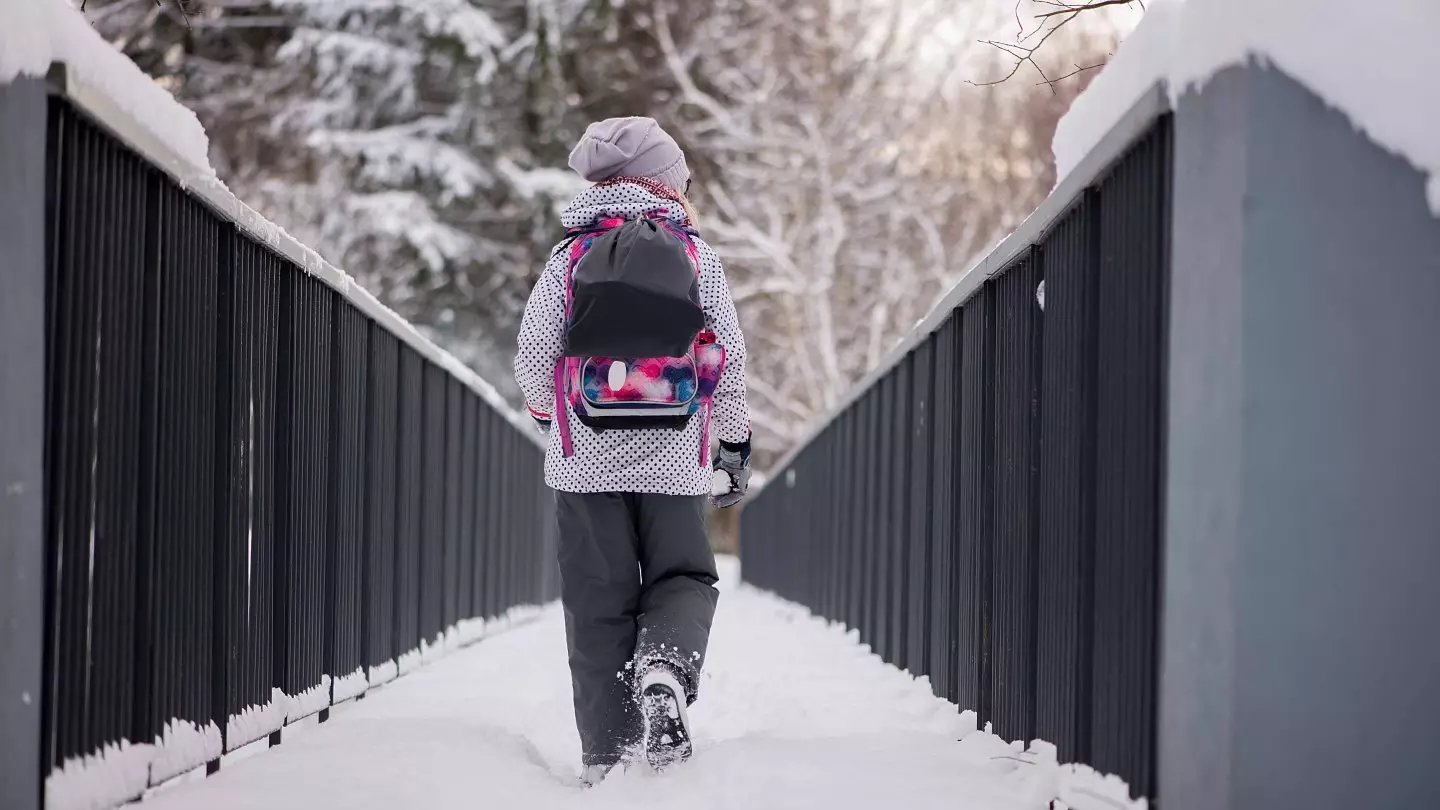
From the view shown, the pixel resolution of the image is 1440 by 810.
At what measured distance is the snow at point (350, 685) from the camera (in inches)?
185

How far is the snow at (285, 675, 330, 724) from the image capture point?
4.12 metres

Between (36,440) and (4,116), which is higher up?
(4,116)

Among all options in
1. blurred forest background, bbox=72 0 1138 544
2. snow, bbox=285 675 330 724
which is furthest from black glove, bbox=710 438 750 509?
blurred forest background, bbox=72 0 1138 544

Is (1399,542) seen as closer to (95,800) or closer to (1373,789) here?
(1373,789)

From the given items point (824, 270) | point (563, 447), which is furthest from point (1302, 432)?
point (824, 270)

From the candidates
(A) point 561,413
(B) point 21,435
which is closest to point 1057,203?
(A) point 561,413

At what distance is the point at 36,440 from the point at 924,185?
24508 mm

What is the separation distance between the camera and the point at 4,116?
246cm

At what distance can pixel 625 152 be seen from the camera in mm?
3928

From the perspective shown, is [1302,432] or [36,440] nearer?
[1302,432]

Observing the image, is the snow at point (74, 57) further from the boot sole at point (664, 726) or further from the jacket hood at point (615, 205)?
the boot sole at point (664, 726)

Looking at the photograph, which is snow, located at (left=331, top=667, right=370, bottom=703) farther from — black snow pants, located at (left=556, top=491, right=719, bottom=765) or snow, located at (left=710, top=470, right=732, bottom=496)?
snow, located at (left=710, top=470, right=732, bottom=496)

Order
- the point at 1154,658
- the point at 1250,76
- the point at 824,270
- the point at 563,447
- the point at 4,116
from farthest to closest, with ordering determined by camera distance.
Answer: the point at 824,270, the point at 563,447, the point at 1154,658, the point at 4,116, the point at 1250,76

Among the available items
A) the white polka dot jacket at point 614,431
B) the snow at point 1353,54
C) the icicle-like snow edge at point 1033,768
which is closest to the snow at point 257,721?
the white polka dot jacket at point 614,431
